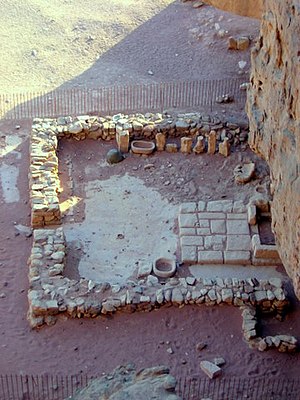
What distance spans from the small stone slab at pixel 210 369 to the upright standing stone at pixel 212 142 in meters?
5.79

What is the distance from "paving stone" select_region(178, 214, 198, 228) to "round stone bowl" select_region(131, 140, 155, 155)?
2392 mm

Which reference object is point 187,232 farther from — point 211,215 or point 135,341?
point 135,341

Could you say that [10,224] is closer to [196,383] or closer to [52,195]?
[52,195]

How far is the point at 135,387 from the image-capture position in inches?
292

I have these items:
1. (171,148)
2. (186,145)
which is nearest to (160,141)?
(171,148)

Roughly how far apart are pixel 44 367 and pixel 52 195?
3986 millimetres

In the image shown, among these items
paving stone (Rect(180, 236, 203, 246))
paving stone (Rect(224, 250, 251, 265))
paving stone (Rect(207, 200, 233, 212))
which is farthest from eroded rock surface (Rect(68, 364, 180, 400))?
paving stone (Rect(207, 200, 233, 212))

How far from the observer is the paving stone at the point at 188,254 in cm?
1278

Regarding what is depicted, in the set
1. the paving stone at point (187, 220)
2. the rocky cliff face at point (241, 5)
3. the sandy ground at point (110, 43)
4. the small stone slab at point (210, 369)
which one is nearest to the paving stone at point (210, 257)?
the paving stone at point (187, 220)

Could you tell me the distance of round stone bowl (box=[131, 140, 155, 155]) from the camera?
15502 mm

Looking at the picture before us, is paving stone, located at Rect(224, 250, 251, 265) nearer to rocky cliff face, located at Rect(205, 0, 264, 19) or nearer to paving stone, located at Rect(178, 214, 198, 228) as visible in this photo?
paving stone, located at Rect(178, 214, 198, 228)

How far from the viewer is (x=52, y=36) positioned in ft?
68.2

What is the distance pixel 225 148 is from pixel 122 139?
2.24 m

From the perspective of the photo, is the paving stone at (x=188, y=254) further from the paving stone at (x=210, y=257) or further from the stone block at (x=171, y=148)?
the stone block at (x=171, y=148)
